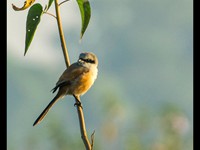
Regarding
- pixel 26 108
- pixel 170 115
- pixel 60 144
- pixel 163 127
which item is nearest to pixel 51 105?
pixel 170 115

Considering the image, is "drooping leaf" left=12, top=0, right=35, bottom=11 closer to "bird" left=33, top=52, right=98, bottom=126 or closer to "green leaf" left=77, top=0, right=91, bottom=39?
"green leaf" left=77, top=0, right=91, bottom=39

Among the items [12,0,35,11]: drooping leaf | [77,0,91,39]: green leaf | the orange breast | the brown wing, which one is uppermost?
[12,0,35,11]: drooping leaf

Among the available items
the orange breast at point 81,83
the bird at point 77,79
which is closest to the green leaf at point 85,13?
the bird at point 77,79

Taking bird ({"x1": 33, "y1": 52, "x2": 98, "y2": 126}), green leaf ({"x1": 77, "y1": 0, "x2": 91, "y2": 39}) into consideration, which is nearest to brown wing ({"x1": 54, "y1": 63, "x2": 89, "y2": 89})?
bird ({"x1": 33, "y1": 52, "x2": 98, "y2": 126})

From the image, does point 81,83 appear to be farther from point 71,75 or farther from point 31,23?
point 31,23

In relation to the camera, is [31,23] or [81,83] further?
[81,83]

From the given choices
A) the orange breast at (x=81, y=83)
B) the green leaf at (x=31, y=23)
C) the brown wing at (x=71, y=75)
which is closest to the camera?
the green leaf at (x=31, y=23)

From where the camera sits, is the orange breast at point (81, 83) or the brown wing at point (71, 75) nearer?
the brown wing at point (71, 75)

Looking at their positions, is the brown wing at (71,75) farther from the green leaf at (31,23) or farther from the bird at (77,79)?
the green leaf at (31,23)

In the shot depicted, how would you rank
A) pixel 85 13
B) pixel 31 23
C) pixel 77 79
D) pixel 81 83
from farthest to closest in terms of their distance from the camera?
1. pixel 81 83
2. pixel 77 79
3. pixel 85 13
4. pixel 31 23

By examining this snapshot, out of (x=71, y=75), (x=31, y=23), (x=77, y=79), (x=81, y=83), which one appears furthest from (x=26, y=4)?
(x=81, y=83)

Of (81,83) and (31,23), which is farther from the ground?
(31,23)
